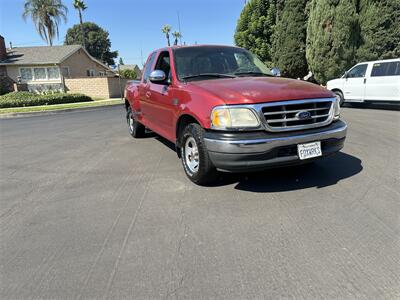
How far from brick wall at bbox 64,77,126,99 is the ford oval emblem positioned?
2568cm

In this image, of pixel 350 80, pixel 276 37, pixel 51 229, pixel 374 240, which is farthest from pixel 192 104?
pixel 276 37

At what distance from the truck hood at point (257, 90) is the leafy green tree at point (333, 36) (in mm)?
15062

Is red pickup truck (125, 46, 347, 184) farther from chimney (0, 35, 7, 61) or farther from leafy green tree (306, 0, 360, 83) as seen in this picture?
chimney (0, 35, 7, 61)

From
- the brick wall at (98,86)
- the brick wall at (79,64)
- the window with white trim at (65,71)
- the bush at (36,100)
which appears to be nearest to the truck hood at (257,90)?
the bush at (36,100)

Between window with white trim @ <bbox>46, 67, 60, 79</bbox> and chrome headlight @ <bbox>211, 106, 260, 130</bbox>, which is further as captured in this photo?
window with white trim @ <bbox>46, 67, 60, 79</bbox>

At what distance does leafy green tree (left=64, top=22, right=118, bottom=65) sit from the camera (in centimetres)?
7712

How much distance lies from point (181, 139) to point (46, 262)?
2.33 m

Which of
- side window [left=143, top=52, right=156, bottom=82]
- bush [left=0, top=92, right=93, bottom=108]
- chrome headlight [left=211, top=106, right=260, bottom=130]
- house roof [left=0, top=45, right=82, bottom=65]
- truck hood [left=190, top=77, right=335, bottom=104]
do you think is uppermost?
house roof [left=0, top=45, right=82, bottom=65]

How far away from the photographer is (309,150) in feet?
12.3

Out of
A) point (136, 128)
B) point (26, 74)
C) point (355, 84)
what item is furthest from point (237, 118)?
point (26, 74)

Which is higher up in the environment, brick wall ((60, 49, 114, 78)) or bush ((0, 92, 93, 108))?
brick wall ((60, 49, 114, 78))

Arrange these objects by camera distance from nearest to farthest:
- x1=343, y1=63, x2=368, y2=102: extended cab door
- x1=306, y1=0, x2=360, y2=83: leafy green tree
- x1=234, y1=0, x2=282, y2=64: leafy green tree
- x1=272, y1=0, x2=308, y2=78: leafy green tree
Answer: x1=343, y1=63, x2=368, y2=102: extended cab door, x1=306, y1=0, x2=360, y2=83: leafy green tree, x1=272, y1=0, x2=308, y2=78: leafy green tree, x1=234, y1=0, x2=282, y2=64: leafy green tree

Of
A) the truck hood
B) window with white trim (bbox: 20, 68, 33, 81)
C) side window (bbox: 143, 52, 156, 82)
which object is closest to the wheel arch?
the truck hood

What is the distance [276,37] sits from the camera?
22.4m
